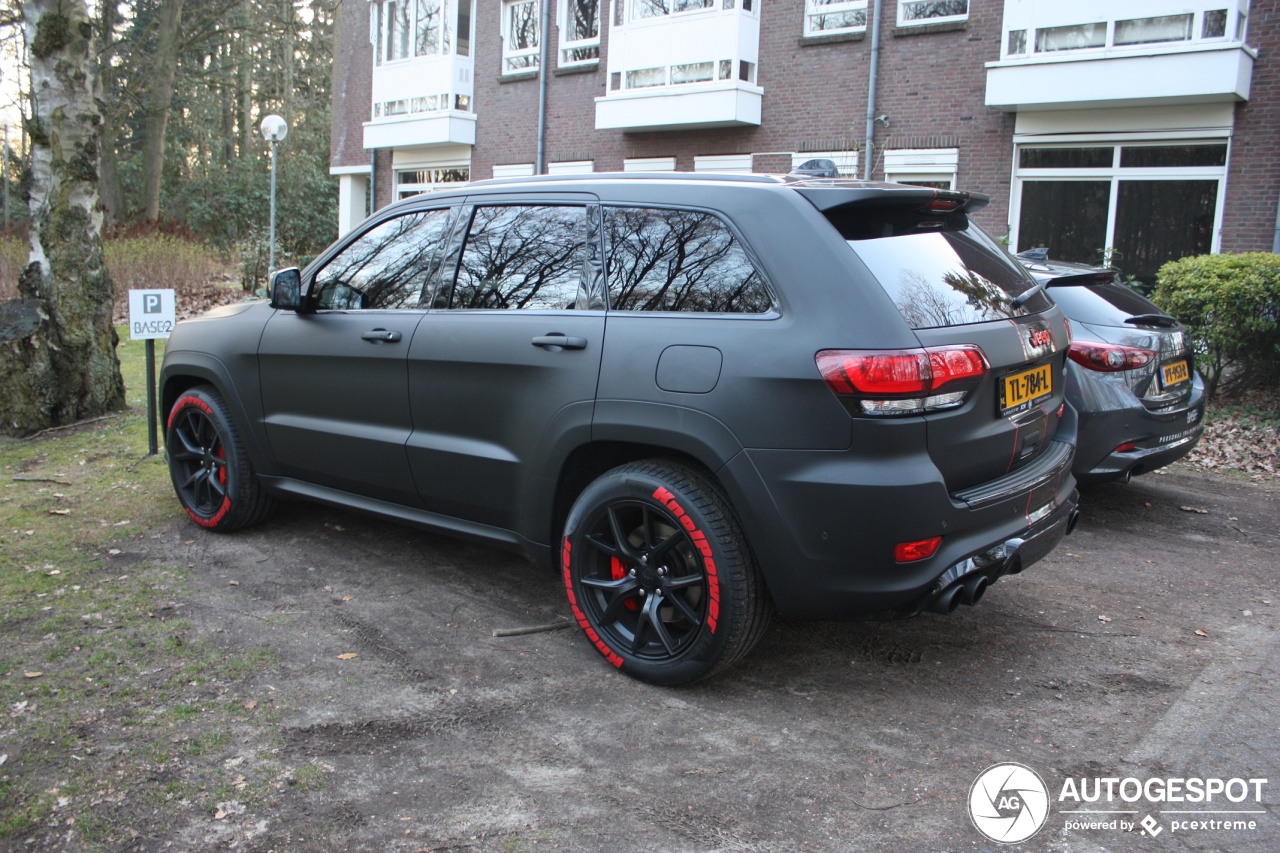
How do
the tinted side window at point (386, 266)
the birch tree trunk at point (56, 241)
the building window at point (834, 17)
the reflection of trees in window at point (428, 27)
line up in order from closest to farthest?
1. the tinted side window at point (386, 266)
2. the birch tree trunk at point (56, 241)
3. the building window at point (834, 17)
4. the reflection of trees in window at point (428, 27)

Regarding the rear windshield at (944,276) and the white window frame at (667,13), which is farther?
the white window frame at (667,13)

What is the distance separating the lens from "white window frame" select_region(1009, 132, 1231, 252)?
45.2ft

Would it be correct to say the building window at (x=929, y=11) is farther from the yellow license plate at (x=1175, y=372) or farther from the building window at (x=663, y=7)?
the yellow license plate at (x=1175, y=372)

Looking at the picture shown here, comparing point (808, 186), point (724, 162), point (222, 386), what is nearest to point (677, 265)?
point (808, 186)

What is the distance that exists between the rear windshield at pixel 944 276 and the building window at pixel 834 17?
46.6 ft

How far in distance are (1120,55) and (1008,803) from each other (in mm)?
13600

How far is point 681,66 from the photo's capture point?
18984 mm

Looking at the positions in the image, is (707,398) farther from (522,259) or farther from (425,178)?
(425,178)

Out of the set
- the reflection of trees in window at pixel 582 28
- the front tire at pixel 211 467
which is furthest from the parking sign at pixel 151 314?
the reflection of trees in window at pixel 582 28

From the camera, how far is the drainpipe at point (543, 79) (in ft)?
71.3

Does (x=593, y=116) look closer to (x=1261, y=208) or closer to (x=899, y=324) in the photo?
(x=1261, y=208)

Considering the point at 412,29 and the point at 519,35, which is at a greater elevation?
the point at 412,29

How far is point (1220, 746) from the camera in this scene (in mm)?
3275

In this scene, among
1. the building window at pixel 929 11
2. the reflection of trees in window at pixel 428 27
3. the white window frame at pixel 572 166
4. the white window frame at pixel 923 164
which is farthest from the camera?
the reflection of trees in window at pixel 428 27
